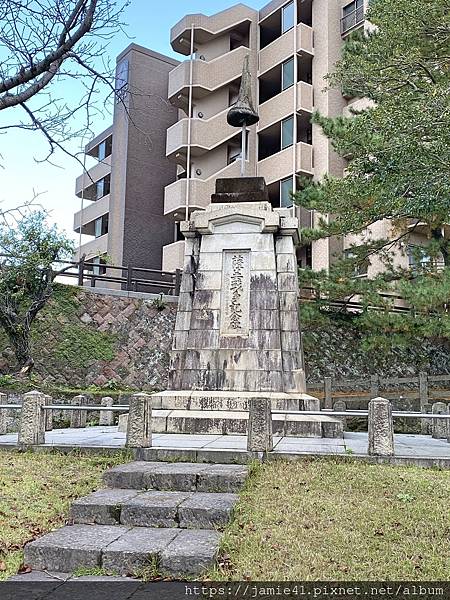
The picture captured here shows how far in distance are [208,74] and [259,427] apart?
22065mm

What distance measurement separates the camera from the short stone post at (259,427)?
7.42m

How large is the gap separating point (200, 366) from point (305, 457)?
13.4 ft

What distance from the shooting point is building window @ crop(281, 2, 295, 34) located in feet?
84.6

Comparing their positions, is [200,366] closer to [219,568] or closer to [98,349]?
[219,568]

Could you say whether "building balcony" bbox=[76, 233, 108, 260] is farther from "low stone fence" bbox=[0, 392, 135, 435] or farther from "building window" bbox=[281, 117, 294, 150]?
"low stone fence" bbox=[0, 392, 135, 435]

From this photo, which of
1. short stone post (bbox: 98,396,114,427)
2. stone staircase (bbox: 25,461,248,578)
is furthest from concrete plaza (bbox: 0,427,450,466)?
short stone post (bbox: 98,396,114,427)

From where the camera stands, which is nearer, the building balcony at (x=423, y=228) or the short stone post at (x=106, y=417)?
the short stone post at (x=106, y=417)

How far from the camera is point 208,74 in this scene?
2620 cm

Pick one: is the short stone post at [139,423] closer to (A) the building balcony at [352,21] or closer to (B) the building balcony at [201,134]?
(B) the building balcony at [201,134]

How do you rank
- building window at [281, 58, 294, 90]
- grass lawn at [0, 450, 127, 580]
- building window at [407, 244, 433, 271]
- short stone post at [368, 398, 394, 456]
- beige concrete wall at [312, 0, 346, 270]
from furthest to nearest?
1. building window at [281, 58, 294, 90]
2. beige concrete wall at [312, 0, 346, 270]
3. building window at [407, 244, 433, 271]
4. short stone post at [368, 398, 394, 456]
5. grass lawn at [0, 450, 127, 580]

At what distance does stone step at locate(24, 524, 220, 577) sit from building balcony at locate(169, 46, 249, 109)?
23.7 metres

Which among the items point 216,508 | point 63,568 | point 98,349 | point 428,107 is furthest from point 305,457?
point 98,349

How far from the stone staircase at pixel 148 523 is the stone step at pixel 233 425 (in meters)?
2.67

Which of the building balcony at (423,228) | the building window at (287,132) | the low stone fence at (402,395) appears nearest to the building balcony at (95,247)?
the building window at (287,132)
